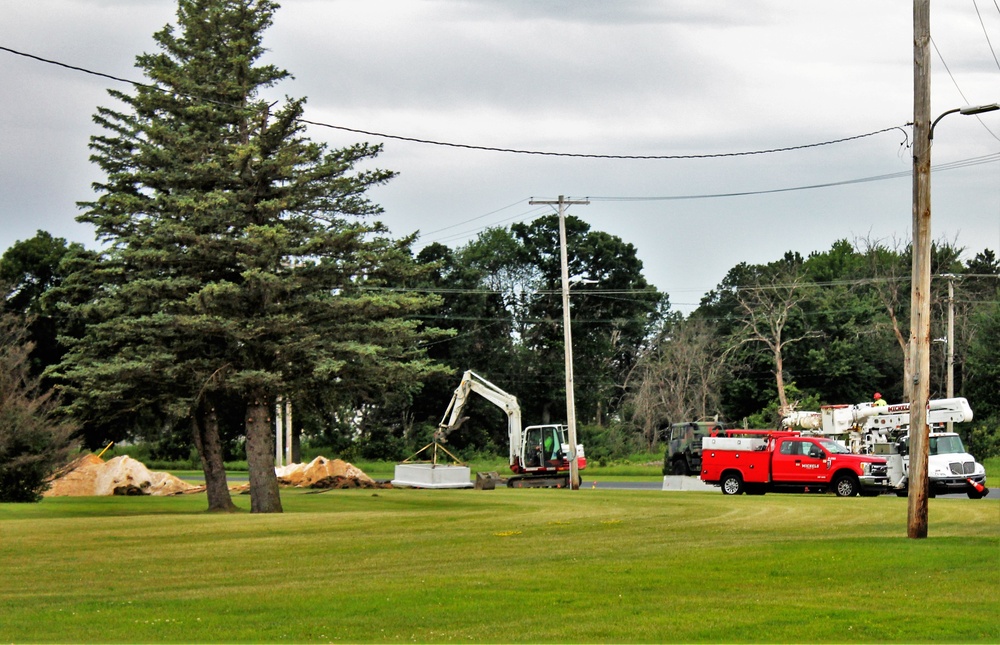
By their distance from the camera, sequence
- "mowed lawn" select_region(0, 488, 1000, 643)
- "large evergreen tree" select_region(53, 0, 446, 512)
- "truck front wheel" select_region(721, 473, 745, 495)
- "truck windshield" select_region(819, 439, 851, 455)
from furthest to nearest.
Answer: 1. "truck front wheel" select_region(721, 473, 745, 495)
2. "truck windshield" select_region(819, 439, 851, 455)
3. "large evergreen tree" select_region(53, 0, 446, 512)
4. "mowed lawn" select_region(0, 488, 1000, 643)

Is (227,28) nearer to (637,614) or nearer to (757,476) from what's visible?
(757,476)

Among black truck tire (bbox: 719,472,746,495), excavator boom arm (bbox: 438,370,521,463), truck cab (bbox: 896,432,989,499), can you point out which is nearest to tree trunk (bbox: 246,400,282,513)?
black truck tire (bbox: 719,472,746,495)

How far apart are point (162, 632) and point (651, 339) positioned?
84.9 m

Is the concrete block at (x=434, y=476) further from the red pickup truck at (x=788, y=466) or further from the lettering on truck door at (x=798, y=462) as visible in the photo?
the lettering on truck door at (x=798, y=462)

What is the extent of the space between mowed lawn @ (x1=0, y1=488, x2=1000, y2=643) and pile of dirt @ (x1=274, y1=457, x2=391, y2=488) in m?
20.1

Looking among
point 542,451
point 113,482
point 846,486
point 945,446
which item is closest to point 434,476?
point 542,451

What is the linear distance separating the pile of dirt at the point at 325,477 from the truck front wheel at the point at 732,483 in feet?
51.9

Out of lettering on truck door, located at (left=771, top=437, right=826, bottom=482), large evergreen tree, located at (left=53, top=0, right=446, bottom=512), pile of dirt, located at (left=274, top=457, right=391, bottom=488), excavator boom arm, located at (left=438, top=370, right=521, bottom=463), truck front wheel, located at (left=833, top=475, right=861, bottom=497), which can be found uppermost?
large evergreen tree, located at (left=53, top=0, right=446, bottom=512)

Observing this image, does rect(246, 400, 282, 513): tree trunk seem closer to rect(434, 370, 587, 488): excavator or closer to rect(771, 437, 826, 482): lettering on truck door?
rect(434, 370, 587, 488): excavator

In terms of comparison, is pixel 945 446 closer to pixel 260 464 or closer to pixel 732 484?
pixel 732 484

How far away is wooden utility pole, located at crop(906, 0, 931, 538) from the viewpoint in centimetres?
2102

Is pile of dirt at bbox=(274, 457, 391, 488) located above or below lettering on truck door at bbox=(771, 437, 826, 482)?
below

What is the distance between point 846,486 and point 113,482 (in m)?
27.2

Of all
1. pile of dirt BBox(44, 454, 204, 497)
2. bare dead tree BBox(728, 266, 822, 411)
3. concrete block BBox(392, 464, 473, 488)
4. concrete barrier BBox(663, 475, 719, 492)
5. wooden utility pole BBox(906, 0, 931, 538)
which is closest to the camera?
wooden utility pole BBox(906, 0, 931, 538)
